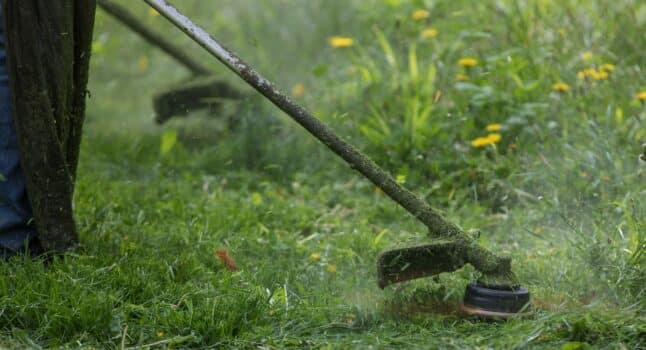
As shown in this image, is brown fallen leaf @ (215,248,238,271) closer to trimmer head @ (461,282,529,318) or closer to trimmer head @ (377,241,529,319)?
trimmer head @ (377,241,529,319)

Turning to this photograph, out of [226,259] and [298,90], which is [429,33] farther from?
[226,259]

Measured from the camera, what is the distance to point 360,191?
4.66m

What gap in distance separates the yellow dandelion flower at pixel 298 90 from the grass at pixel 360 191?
0.17ft

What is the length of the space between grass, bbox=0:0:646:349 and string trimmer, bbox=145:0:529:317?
0.27 feet

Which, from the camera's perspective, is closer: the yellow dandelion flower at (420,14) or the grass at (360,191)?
the grass at (360,191)

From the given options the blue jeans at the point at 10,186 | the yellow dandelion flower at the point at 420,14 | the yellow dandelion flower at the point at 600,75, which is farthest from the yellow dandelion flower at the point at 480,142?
the blue jeans at the point at 10,186

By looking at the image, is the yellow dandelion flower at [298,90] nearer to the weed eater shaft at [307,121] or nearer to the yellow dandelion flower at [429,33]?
the yellow dandelion flower at [429,33]

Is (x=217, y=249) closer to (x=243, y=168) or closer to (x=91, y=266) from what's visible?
(x=91, y=266)

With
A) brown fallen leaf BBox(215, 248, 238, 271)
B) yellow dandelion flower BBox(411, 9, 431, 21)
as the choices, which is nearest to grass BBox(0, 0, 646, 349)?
brown fallen leaf BBox(215, 248, 238, 271)

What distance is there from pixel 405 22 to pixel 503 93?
120 centimetres

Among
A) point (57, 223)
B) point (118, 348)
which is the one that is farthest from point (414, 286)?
point (57, 223)

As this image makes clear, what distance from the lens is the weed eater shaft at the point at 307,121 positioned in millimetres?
3189

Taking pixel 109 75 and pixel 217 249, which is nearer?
pixel 217 249

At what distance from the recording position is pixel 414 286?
3332 mm
